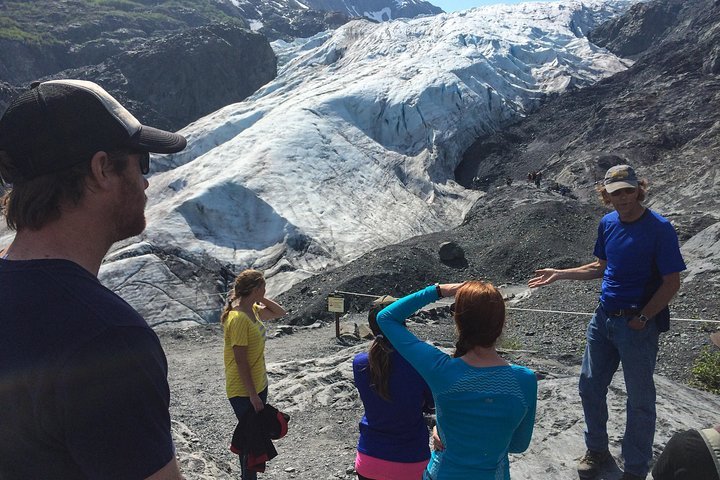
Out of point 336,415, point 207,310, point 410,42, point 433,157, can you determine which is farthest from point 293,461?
point 410,42

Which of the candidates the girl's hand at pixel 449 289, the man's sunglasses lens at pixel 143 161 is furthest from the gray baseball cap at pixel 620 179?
the man's sunglasses lens at pixel 143 161

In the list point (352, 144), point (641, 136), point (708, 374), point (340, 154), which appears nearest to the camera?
point (708, 374)

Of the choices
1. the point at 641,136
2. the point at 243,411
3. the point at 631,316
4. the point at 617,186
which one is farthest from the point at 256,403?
the point at 641,136

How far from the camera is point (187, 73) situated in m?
56.9

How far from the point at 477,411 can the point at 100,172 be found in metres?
2.02

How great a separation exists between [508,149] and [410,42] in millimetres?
16692

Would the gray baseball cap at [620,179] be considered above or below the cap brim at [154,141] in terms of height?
below

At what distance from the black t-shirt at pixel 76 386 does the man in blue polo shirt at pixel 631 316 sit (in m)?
3.63

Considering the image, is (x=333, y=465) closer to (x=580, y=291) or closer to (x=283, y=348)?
(x=283, y=348)

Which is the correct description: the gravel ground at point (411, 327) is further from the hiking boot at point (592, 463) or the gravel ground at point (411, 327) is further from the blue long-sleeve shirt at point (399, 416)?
the blue long-sleeve shirt at point (399, 416)

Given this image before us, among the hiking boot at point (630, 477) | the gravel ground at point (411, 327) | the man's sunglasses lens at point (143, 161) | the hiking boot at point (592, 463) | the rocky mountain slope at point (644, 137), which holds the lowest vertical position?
the gravel ground at point (411, 327)

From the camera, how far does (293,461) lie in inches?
262

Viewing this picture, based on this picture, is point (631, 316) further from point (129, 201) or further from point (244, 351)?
point (129, 201)

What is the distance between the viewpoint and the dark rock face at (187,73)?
54.0 meters
